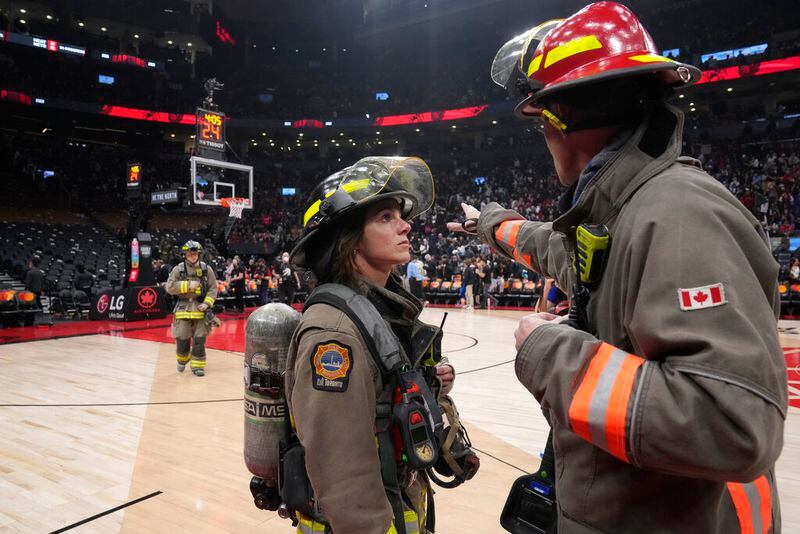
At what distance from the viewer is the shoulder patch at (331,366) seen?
4.28 ft

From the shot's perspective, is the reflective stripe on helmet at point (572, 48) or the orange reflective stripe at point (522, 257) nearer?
the reflective stripe on helmet at point (572, 48)

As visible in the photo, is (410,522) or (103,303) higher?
(410,522)

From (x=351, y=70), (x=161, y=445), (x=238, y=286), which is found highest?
(x=351, y=70)

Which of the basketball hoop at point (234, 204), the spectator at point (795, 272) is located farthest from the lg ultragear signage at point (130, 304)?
the spectator at point (795, 272)

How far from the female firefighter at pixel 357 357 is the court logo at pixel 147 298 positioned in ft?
42.1

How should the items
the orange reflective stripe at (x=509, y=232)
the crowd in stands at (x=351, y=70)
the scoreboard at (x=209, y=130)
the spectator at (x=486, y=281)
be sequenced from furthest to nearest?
the crowd in stands at (x=351, y=70)
the scoreboard at (x=209, y=130)
the spectator at (x=486, y=281)
the orange reflective stripe at (x=509, y=232)

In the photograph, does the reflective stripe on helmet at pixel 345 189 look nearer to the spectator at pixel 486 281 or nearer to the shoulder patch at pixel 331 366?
the shoulder patch at pixel 331 366

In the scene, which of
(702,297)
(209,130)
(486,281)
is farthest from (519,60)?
(209,130)

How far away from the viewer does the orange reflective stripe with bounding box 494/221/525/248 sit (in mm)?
2113

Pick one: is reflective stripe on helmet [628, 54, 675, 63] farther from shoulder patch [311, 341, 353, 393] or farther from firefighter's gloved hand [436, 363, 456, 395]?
firefighter's gloved hand [436, 363, 456, 395]

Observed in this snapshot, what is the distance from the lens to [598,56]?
1.08m

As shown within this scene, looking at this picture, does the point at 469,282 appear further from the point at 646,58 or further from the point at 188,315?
the point at 646,58

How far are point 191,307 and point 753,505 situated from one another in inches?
277

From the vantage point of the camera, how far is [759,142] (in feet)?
72.6
